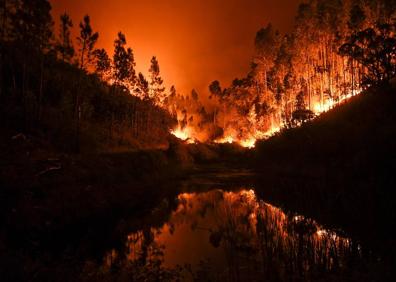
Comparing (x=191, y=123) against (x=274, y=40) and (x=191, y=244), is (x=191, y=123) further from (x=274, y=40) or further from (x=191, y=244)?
(x=191, y=244)

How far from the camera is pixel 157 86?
74875mm

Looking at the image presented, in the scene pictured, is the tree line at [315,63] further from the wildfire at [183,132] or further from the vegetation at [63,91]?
the vegetation at [63,91]

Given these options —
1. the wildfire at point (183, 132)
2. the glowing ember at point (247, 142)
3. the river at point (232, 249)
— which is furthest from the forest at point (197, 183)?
the wildfire at point (183, 132)

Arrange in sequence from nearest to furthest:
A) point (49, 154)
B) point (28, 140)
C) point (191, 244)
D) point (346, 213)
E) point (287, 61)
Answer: point (191, 244), point (346, 213), point (49, 154), point (28, 140), point (287, 61)

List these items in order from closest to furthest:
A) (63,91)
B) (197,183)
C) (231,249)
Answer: (231,249) → (197,183) → (63,91)

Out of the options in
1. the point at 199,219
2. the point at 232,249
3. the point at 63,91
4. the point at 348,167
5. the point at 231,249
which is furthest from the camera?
the point at 63,91

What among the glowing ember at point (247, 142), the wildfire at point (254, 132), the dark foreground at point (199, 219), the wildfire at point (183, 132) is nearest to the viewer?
the dark foreground at point (199, 219)

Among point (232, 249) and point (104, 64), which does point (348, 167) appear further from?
point (104, 64)

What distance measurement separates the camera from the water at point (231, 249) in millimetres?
8328

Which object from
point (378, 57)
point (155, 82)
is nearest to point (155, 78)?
point (155, 82)

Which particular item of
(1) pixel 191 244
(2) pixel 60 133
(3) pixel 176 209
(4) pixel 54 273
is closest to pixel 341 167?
(3) pixel 176 209

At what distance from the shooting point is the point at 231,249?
856 cm

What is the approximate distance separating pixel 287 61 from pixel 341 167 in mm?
46538

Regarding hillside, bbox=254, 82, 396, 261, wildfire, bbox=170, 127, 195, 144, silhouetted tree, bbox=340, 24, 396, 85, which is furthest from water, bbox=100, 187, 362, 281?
wildfire, bbox=170, 127, 195, 144
